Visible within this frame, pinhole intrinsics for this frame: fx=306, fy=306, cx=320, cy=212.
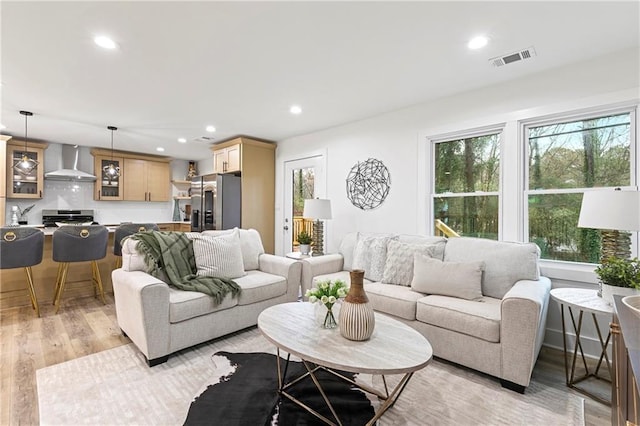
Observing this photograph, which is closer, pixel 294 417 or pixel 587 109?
pixel 294 417

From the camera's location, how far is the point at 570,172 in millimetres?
2746

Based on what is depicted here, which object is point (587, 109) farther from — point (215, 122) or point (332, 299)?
point (215, 122)

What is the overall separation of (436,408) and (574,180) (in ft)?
7.60

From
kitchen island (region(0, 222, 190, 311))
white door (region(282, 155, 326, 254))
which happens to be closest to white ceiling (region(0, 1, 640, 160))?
white door (region(282, 155, 326, 254))

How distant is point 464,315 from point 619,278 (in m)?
0.94

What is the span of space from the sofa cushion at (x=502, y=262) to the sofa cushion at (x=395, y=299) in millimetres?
592

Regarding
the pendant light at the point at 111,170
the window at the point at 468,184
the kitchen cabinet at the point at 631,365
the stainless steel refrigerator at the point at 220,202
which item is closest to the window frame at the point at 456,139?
the window at the point at 468,184

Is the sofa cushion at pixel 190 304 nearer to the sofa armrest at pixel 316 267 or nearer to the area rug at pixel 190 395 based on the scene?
the area rug at pixel 190 395

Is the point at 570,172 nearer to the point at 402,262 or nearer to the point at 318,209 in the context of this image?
the point at 402,262

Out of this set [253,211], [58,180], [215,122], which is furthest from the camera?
[58,180]

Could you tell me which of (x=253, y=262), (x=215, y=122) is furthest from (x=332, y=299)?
(x=215, y=122)

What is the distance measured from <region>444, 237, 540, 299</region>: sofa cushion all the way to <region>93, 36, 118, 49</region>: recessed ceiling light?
11.0 feet

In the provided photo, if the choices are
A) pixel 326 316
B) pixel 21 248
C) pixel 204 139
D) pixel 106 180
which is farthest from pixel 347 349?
pixel 106 180

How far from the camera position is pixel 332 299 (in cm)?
181
